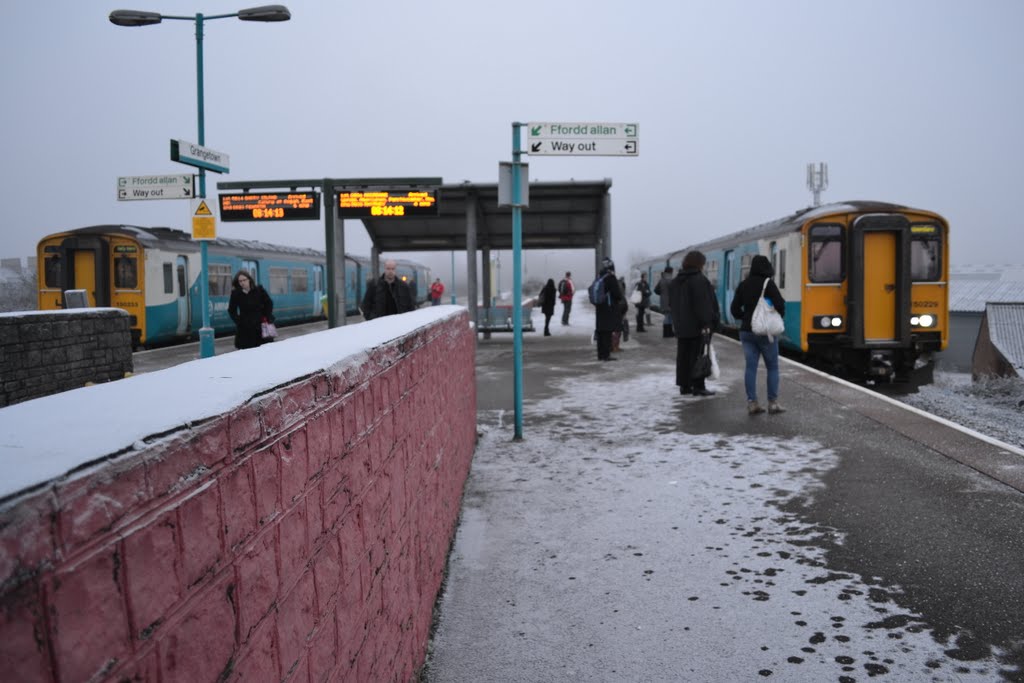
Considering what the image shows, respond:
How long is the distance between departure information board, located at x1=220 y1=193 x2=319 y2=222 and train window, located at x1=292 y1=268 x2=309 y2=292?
1714cm

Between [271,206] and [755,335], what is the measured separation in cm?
896

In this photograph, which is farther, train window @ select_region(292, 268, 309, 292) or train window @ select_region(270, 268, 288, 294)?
train window @ select_region(292, 268, 309, 292)

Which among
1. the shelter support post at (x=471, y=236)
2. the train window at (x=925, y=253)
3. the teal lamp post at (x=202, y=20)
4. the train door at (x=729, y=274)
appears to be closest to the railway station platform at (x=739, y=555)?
the train window at (x=925, y=253)

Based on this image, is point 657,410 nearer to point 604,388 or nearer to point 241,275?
point 604,388

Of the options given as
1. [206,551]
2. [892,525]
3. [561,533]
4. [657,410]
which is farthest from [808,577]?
[657,410]

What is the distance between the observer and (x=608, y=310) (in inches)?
606

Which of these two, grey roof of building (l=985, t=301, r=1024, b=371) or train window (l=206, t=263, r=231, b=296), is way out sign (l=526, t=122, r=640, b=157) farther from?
train window (l=206, t=263, r=231, b=296)

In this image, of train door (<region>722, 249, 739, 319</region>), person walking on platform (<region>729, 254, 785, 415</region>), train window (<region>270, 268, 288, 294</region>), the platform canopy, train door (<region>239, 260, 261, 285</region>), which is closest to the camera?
person walking on platform (<region>729, 254, 785, 415</region>)

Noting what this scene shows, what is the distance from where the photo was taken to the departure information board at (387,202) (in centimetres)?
1449

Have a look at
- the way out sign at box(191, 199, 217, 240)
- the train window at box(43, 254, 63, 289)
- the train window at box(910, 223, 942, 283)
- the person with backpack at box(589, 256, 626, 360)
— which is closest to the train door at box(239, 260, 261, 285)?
the train window at box(43, 254, 63, 289)

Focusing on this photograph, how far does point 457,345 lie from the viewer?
6562mm

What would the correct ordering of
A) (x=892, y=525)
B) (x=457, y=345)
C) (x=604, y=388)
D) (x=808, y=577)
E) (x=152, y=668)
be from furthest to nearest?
1. (x=604, y=388)
2. (x=457, y=345)
3. (x=892, y=525)
4. (x=808, y=577)
5. (x=152, y=668)

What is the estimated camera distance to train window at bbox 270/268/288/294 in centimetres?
2936

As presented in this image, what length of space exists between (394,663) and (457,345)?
3801 mm
